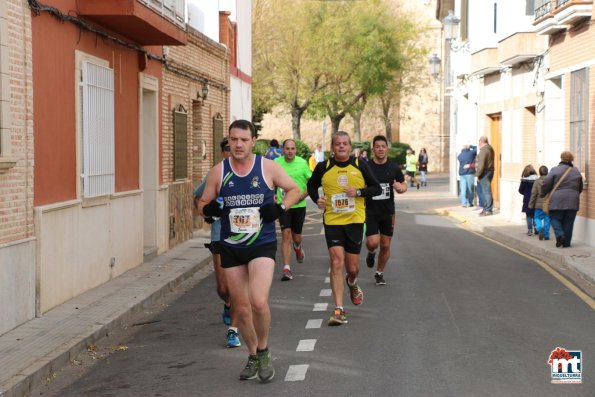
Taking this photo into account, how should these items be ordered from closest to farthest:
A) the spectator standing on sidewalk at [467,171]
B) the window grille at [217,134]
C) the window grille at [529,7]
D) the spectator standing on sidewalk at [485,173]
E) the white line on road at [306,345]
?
the white line on road at [306,345], the window grille at [217,134], the window grille at [529,7], the spectator standing on sidewalk at [485,173], the spectator standing on sidewalk at [467,171]

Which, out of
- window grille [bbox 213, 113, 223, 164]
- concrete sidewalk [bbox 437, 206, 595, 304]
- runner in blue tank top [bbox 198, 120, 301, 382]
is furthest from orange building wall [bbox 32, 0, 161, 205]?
window grille [bbox 213, 113, 223, 164]

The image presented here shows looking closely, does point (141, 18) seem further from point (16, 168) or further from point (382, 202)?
point (382, 202)

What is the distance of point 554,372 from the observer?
25.5ft

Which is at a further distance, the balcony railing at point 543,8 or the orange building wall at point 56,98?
the balcony railing at point 543,8

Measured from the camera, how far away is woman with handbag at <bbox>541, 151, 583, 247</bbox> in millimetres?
17781

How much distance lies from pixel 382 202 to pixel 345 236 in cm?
252

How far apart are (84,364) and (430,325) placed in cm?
333

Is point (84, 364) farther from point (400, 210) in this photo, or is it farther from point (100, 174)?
point (400, 210)

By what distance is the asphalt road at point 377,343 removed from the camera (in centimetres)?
747

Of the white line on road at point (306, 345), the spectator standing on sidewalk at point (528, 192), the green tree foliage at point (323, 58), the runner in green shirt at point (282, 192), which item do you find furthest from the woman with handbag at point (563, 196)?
the green tree foliage at point (323, 58)

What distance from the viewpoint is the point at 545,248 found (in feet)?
58.6

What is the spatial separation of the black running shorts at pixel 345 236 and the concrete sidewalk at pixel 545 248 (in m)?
2.96

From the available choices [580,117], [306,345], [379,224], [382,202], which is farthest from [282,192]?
[580,117]

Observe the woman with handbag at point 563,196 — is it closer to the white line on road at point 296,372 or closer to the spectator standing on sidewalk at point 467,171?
the white line on road at point 296,372
